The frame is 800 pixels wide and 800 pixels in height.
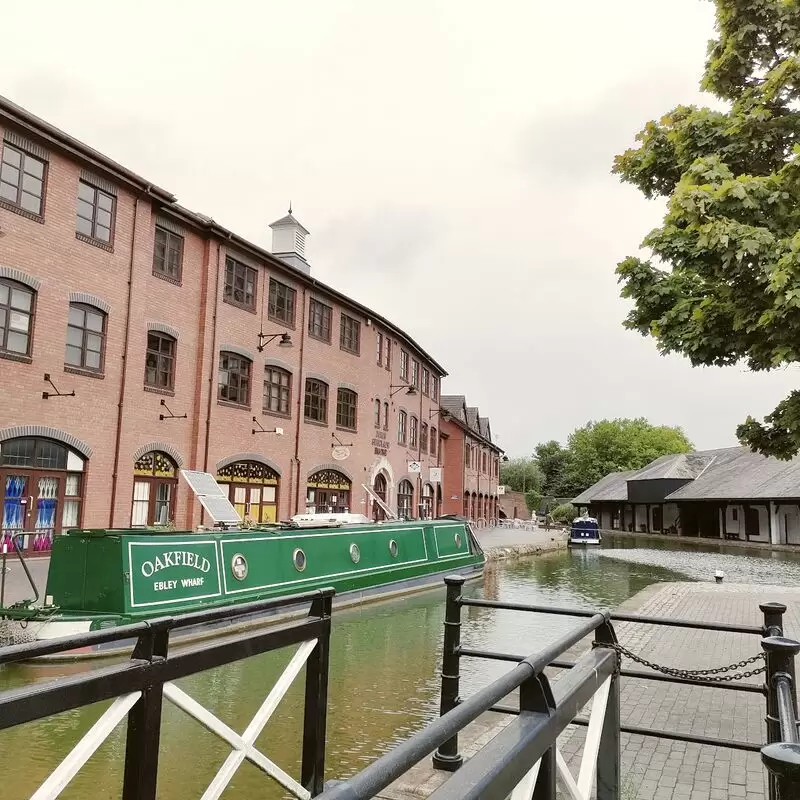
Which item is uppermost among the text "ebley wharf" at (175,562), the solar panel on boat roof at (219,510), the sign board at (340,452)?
the sign board at (340,452)

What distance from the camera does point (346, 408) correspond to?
26.0 m

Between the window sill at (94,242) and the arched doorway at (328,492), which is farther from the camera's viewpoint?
the arched doorway at (328,492)

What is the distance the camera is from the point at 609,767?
347 cm

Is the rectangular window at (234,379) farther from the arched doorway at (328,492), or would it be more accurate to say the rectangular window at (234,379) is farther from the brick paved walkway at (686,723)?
the brick paved walkway at (686,723)

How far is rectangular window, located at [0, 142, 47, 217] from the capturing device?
46.2 feet

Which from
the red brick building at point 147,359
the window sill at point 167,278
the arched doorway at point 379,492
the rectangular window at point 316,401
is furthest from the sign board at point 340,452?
the window sill at point 167,278

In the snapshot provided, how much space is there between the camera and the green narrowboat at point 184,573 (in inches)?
358

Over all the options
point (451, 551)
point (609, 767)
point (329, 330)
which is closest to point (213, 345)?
point (329, 330)

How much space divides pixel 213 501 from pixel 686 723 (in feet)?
31.3

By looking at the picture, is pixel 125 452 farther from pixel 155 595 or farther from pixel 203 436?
pixel 155 595

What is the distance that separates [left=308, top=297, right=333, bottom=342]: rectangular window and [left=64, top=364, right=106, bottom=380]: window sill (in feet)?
28.8

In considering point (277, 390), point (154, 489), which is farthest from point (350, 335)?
point (154, 489)

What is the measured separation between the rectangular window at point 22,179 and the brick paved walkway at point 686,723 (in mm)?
13741

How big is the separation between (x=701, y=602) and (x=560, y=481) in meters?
66.6
